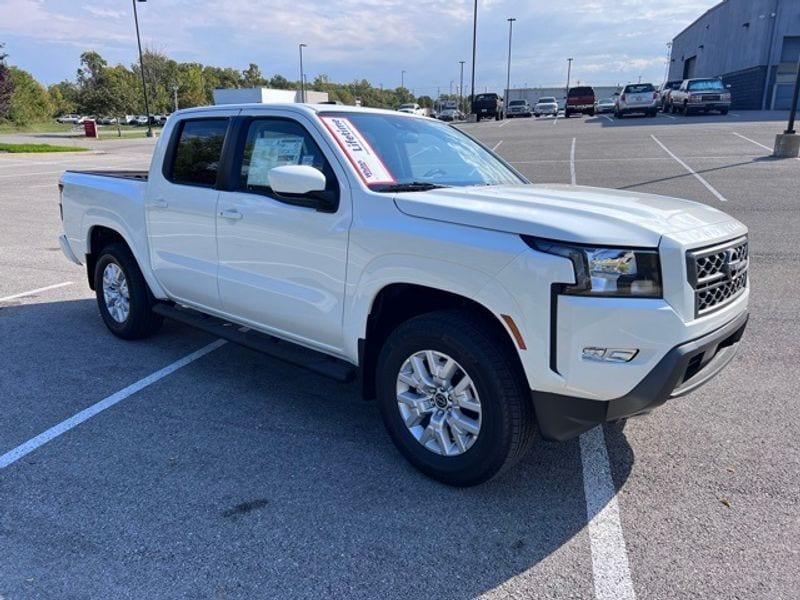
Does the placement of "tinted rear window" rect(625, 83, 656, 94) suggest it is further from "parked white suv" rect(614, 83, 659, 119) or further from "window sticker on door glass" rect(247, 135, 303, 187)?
"window sticker on door glass" rect(247, 135, 303, 187)

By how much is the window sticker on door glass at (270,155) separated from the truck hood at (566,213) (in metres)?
0.93

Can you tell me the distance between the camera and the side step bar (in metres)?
3.64

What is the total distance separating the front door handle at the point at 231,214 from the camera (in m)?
4.02

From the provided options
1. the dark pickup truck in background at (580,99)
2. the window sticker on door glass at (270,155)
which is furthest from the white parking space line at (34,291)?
the dark pickup truck in background at (580,99)

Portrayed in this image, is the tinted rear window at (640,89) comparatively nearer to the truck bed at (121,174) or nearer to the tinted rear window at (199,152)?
the truck bed at (121,174)

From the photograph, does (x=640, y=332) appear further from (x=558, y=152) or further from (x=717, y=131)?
(x=717, y=131)

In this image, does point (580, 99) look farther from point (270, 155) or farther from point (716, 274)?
point (716, 274)

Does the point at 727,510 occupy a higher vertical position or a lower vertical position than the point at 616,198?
lower

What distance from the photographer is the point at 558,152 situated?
20.7 meters

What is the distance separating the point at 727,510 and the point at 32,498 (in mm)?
3471

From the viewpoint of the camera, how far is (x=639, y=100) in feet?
111

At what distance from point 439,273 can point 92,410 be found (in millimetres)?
2656

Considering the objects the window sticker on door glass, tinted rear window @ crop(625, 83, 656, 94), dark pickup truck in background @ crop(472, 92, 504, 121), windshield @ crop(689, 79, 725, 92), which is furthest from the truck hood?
dark pickup truck in background @ crop(472, 92, 504, 121)

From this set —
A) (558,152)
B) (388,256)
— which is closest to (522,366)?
(388,256)
